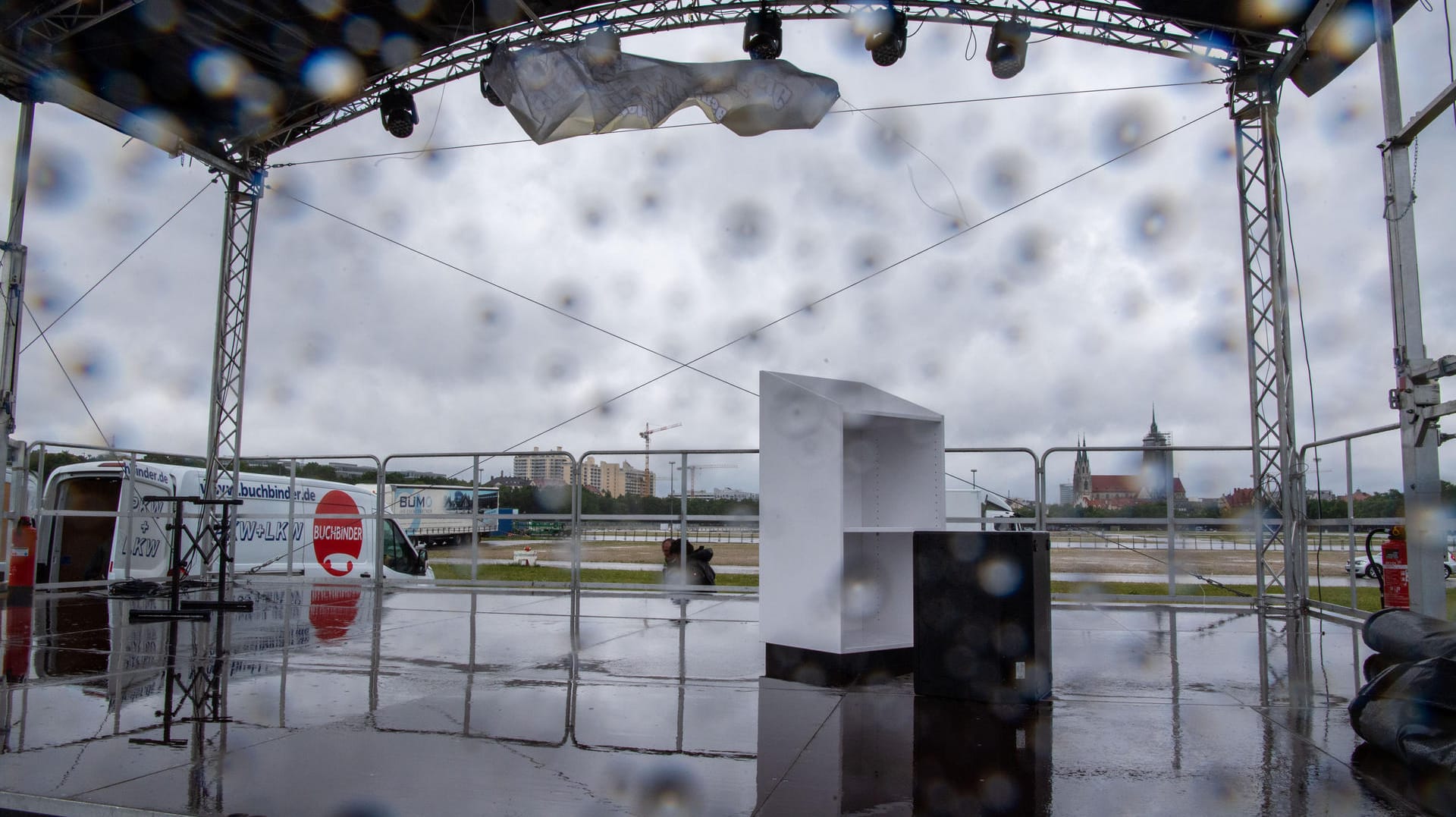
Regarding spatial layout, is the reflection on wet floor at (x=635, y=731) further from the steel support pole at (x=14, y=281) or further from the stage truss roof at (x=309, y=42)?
the stage truss roof at (x=309, y=42)

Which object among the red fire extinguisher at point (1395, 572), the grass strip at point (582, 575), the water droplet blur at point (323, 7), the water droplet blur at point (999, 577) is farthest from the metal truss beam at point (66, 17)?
the red fire extinguisher at point (1395, 572)

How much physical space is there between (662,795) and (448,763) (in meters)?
0.94

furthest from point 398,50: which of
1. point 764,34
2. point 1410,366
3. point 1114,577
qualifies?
point 1114,577

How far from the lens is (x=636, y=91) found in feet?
25.1

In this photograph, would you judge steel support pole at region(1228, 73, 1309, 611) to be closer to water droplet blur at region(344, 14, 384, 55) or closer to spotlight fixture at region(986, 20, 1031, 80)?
spotlight fixture at region(986, 20, 1031, 80)

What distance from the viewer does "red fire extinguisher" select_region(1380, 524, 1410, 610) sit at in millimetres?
10422

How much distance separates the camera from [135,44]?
32.2 ft

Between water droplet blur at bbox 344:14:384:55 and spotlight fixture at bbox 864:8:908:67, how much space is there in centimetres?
583

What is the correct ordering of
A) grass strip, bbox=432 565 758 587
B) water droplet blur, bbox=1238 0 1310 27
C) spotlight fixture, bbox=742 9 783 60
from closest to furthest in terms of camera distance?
water droplet blur, bbox=1238 0 1310 27
spotlight fixture, bbox=742 9 783 60
grass strip, bbox=432 565 758 587

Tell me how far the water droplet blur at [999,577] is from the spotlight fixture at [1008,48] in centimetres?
771

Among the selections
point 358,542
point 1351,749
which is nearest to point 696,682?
point 1351,749

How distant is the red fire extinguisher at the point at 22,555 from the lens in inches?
370

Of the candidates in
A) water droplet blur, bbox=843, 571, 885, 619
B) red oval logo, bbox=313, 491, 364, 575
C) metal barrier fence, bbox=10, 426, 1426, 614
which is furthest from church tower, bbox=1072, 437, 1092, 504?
red oval logo, bbox=313, 491, 364, 575

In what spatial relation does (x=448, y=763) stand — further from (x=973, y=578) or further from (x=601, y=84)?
(x=601, y=84)
